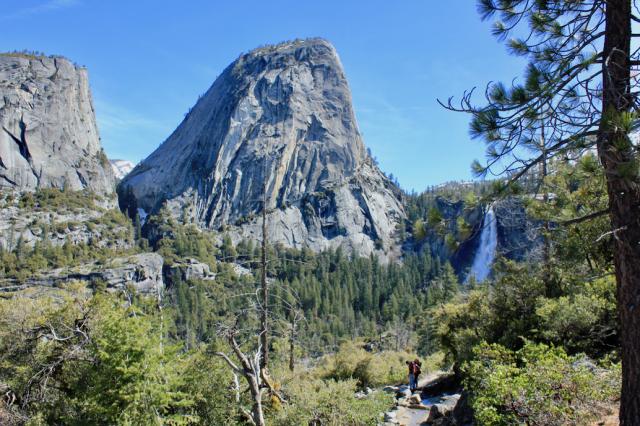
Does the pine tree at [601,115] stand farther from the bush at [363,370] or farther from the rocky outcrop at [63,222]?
the rocky outcrop at [63,222]

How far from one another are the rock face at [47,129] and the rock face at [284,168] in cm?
2605

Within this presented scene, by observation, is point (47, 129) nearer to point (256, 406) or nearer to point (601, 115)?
point (256, 406)

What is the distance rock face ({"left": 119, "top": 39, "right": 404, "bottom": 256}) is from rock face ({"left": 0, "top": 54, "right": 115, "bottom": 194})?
26047mm

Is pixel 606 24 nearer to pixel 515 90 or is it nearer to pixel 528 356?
pixel 515 90

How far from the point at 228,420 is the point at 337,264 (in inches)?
4171

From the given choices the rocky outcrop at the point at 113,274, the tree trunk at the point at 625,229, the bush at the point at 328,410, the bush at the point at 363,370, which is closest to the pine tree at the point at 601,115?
the tree trunk at the point at 625,229

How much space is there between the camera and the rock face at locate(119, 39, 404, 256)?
133 meters

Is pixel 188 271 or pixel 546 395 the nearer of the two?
pixel 546 395

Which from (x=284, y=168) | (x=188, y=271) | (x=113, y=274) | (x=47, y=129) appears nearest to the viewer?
(x=113, y=274)

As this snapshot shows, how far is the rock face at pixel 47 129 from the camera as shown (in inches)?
3937

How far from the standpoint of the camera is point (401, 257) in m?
135

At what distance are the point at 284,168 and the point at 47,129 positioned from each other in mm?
60115

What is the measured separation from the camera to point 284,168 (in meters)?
135

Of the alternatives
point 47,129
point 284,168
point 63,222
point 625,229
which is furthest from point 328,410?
point 284,168
